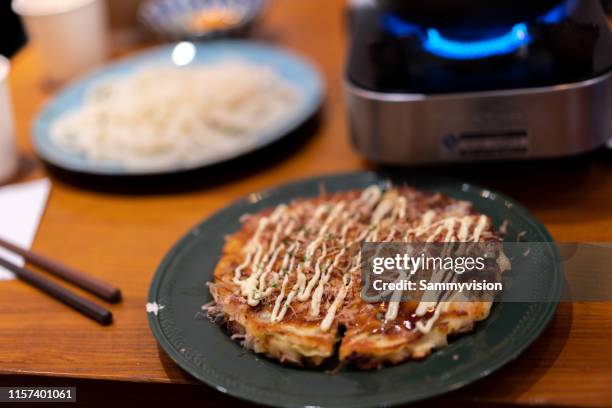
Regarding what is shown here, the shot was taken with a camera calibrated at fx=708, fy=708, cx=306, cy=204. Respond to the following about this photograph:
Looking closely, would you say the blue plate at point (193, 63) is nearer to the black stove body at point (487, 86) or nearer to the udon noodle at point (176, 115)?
the udon noodle at point (176, 115)

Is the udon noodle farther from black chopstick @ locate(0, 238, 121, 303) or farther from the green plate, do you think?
the green plate

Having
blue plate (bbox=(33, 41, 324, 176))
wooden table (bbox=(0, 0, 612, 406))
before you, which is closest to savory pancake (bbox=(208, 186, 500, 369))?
wooden table (bbox=(0, 0, 612, 406))

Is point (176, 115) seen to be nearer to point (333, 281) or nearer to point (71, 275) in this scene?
point (71, 275)

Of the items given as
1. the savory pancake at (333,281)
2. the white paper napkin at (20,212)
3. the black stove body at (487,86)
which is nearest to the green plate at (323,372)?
the savory pancake at (333,281)

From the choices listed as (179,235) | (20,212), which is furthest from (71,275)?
(20,212)

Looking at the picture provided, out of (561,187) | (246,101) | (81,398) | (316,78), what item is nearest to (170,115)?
(246,101)
